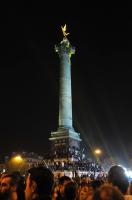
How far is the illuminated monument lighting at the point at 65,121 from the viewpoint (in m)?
49.7

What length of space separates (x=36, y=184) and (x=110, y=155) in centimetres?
8622

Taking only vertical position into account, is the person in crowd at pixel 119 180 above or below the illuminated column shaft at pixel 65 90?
below

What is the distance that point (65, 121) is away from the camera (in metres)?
52.2

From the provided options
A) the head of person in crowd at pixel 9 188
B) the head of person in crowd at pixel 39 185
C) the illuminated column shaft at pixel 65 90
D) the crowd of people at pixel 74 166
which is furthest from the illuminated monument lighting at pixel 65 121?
the head of person in crowd at pixel 39 185

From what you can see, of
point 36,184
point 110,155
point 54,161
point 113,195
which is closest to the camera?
point 113,195

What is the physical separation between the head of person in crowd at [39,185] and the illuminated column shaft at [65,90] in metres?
47.2

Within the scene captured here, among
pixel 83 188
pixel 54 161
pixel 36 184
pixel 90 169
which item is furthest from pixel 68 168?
pixel 36 184

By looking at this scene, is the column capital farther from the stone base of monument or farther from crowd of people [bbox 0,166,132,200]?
crowd of people [bbox 0,166,132,200]

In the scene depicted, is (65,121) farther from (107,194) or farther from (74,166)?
(107,194)

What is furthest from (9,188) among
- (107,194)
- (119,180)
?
(107,194)

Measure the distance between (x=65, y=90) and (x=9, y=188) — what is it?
48.1 m

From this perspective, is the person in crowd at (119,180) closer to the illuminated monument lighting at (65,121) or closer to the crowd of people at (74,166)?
the crowd of people at (74,166)

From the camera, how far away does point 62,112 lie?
173 ft

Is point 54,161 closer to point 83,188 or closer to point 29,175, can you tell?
Answer: point 83,188
